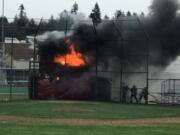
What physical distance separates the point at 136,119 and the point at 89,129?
675cm

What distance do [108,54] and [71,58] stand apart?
320cm

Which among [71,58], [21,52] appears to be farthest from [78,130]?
[21,52]

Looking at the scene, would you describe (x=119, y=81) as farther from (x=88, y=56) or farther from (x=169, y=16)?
(x=169, y=16)

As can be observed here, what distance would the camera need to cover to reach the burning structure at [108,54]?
41.7m

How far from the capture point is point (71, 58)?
4369 centimetres

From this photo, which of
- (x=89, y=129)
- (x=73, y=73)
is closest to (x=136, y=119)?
(x=89, y=129)

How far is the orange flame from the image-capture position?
143 feet

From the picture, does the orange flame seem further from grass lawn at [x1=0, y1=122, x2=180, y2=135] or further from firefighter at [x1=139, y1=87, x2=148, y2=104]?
grass lawn at [x1=0, y1=122, x2=180, y2=135]

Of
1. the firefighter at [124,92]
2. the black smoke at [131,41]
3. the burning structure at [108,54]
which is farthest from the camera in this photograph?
the black smoke at [131,41]

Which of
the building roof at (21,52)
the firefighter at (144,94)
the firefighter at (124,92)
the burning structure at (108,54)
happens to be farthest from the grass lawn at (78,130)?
the building roof at (21,52)

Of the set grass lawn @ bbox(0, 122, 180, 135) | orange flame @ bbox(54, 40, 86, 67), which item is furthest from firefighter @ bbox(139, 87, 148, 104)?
grass lawn @ bbox(0, 122, 180, 135)

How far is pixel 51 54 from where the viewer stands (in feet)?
144

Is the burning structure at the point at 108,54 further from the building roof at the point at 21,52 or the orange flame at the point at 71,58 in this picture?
the building roof at the point at 21,52

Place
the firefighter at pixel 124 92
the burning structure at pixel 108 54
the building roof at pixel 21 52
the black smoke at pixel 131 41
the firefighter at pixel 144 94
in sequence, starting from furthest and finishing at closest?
the building roof at pixel 21 52 → the black smoke at pixel 131 41 → the burning structure at pixel 108 54 → the firefighter at pixel 124 92 → the firefighter at pixel 144 94
